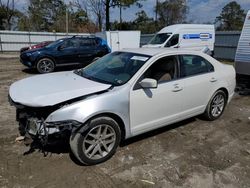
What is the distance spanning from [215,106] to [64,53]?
7834 millimetres

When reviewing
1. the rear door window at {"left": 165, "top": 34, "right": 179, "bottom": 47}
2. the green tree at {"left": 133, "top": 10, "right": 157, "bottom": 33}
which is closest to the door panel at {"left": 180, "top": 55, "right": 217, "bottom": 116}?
→ the rear door window at {"left": 165, "top": 34, "right": 179, "bottom": 47}

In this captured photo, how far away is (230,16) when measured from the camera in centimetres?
4625

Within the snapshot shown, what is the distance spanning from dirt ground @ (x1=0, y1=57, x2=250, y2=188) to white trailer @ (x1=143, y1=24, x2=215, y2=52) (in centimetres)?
1062

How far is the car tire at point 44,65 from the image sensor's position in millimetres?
10548

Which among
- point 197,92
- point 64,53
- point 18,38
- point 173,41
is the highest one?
point 18,38

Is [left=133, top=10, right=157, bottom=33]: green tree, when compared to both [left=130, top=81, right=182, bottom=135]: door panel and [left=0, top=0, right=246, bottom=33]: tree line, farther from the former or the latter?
[left=130, top=81, right=182, bottom=135]: door panel

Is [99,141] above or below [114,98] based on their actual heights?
below

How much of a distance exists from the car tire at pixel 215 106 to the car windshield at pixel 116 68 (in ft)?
6.13

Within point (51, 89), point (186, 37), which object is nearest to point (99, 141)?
point (51, 89)

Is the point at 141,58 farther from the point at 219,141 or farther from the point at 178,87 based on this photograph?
the point at 219,141

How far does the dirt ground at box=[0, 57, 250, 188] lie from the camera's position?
307 cm

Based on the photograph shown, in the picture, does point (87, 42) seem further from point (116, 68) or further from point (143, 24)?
point (143, 24)

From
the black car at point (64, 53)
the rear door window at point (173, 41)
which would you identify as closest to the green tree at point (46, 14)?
the rear door window at point (173, 41)

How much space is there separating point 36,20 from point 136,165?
3886cm
